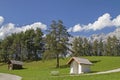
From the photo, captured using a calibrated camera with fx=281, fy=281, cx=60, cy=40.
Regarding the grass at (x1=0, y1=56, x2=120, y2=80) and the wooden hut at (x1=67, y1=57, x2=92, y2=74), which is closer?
the grass at (x1=0, y1=56, x2=120, y2=80)

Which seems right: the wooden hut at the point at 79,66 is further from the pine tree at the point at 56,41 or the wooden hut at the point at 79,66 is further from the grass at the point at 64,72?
the pine tree at the point at 56,41

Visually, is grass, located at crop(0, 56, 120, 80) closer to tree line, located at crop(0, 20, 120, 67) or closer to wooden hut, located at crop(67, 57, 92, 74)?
wooden hut, located at crop(67, 57, 92, 74)

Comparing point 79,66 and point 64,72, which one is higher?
point 79,66

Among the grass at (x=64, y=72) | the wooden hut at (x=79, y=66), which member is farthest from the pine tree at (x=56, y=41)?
the wooden hut at (x=79, y=66)

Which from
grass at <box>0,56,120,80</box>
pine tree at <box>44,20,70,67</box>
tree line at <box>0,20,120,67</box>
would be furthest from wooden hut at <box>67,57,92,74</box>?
tree line at <box>0,20,120,67</box>

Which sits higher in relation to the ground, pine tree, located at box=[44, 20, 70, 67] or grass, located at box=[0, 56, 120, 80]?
pine tree, located at box=[44, 20, 70, 67]

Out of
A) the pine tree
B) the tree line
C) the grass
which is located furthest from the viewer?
the tree line

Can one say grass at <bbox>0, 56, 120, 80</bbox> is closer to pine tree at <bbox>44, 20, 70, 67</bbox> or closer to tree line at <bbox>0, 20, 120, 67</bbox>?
pine tree at <bbox>44, 20, 70, 67</bbox>

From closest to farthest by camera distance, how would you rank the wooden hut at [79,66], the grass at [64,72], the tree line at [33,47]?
1. the grass at [64,72]
2. the wooden hut at [79,66]
3. the tree line at [33,47]

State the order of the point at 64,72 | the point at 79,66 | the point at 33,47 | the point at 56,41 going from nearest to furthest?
the point at 79,66, the point at 64,72, the point at 56,41, the point at 33,47

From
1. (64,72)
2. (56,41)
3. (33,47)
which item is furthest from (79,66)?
(33,47)

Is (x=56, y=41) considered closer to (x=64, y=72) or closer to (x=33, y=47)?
(x=64, y=72)

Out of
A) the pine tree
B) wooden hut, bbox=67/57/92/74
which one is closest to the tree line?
the pine tree

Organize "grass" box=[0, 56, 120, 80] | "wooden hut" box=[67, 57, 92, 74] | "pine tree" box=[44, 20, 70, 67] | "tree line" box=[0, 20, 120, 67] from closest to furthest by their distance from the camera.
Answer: "grass" box=[0, 56, 120, 80], "wooden hut" box=[67, 57, 92, 74], "pine tree" box=[44, 20, 70, 67], "tree line" box=[0, 20, 120, 67]
